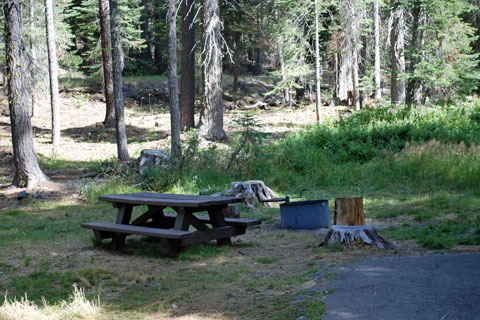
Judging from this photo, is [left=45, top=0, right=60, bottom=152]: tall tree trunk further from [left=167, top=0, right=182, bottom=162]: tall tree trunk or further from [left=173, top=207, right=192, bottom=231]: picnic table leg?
[left=173, top=207, right=192, bottom=231]: picnic table leg

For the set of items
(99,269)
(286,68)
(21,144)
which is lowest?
(99,269)

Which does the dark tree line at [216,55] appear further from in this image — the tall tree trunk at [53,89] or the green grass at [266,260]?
the green grass at [266,260]

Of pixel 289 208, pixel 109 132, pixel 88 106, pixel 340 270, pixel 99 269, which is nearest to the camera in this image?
pixel 340 270

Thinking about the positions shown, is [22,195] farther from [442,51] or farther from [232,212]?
[442,51]

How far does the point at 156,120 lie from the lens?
26.0 m

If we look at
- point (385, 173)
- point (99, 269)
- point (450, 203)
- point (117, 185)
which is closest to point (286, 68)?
point (385, 173)

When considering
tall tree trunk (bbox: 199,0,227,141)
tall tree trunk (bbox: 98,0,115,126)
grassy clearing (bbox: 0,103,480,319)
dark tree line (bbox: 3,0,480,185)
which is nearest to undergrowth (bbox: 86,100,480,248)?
grassy clearing (bbox: 0,103,480,319)

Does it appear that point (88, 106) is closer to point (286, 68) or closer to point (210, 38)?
point (286, 68)

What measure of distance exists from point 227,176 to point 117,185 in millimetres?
2722

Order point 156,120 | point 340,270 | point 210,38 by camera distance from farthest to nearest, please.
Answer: point 156,120, point 210,38, point 340,270

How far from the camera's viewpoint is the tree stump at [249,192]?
33.5 feet

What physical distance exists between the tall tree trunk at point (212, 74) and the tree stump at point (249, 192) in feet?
22.2

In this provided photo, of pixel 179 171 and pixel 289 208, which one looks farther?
pixel 179 171

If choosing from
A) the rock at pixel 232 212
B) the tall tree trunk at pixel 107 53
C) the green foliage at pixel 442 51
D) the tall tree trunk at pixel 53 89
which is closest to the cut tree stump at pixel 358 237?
the rock at pixel 232 212
